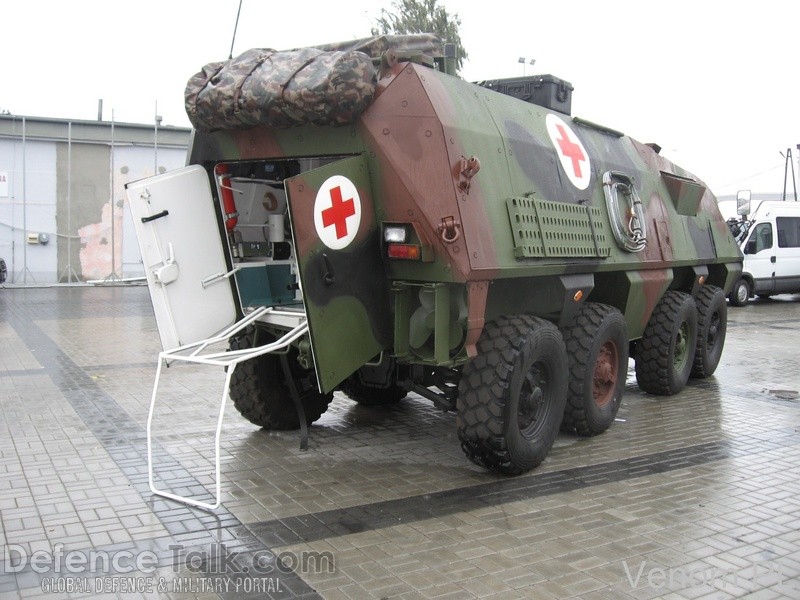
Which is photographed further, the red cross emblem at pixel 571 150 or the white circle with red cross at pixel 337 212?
the red cross emblem at pixel 571 150

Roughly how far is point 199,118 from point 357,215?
4.53ft

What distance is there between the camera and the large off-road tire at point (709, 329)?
935cm

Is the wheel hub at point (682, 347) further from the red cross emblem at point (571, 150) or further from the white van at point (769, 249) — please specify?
the white van at point (769, 249)

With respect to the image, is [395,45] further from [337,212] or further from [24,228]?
[24,228]

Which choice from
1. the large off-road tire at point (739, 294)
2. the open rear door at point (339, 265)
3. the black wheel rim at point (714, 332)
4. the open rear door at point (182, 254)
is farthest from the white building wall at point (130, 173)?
the open rear door at point (339, 265)

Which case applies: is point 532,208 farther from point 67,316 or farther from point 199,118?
point 67,316

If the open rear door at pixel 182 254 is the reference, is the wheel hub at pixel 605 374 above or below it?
below

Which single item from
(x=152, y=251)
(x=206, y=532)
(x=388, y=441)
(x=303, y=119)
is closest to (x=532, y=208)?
(x=303, y=119)

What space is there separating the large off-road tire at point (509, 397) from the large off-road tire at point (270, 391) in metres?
1.63

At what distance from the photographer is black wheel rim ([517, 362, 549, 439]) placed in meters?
6.00
